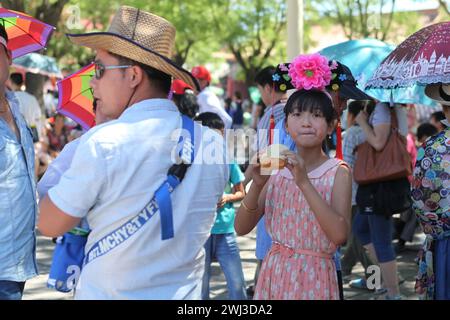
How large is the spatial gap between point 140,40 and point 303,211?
3.61 feet

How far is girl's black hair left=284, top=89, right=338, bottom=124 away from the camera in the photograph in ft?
11.3

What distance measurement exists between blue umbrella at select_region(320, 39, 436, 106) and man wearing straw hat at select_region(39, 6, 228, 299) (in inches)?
130

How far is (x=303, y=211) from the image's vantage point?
11.1 feet

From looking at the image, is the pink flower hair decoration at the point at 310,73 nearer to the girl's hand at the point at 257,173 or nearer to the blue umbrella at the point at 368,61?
the girl's hand at the point at 257,173

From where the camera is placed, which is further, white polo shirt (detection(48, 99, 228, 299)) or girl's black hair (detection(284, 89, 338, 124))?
girl's black hair (detection(284, 89, 338, 124))

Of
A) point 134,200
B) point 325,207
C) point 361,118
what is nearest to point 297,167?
point 325,207

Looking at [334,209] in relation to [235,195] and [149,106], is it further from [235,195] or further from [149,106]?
[235,195]

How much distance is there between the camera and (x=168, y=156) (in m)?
2.58

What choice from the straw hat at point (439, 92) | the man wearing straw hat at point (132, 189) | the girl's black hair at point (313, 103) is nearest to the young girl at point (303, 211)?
the girl's black hair at point (313, 103)

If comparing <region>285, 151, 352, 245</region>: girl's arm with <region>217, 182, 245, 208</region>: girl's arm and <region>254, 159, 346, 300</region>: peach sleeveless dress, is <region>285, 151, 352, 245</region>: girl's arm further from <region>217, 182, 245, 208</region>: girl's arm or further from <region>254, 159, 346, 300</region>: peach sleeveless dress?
<region>217, 182, 245, 208</region>: girl's arm

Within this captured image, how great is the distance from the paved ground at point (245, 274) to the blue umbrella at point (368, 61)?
1.74m

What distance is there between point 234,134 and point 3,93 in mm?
1096

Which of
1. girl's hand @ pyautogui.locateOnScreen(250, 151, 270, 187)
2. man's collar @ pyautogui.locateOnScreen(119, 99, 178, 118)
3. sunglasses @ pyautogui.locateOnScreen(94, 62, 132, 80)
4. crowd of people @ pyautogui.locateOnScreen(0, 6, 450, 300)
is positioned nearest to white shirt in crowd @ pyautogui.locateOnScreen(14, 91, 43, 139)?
crowd of people @ pyautogui.locateOnScreen(0, 6, 450, 300)

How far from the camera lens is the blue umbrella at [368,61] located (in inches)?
241
